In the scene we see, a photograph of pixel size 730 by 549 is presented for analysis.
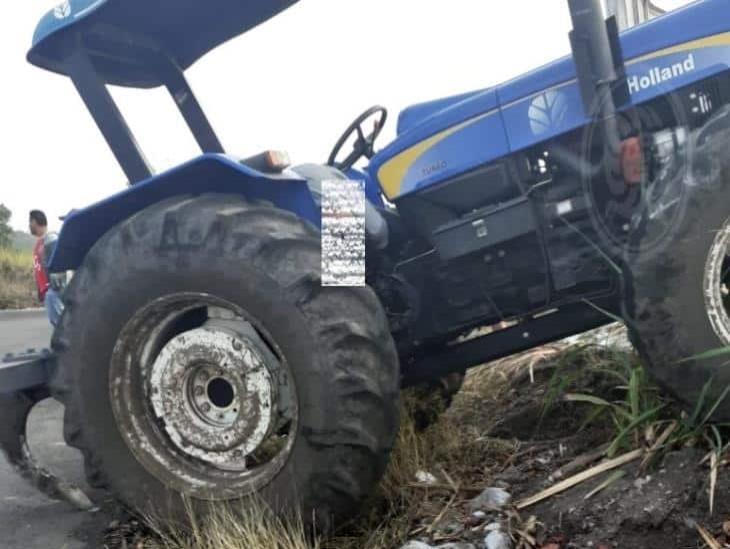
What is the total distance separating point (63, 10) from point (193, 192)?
83cm

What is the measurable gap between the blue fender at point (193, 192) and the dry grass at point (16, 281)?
14.3m

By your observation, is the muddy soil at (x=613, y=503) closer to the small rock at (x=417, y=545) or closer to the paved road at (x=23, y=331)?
the small rock at (x=417, y=545)

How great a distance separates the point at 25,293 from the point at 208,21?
14.7 meters

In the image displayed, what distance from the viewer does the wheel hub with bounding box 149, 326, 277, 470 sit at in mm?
2811

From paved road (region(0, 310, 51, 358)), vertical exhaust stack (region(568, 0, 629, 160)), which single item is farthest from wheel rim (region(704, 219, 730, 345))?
paved road (region(0, 310, 51, 358))

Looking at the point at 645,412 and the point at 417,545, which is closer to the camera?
the point at 417,545

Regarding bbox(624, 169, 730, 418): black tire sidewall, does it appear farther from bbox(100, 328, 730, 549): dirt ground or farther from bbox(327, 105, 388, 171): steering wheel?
bbox(327, 105, 388, 171): steering wheel

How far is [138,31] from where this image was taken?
11.5 ft

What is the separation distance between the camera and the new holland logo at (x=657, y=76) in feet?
9.60

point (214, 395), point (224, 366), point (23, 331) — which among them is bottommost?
point (23, 331)

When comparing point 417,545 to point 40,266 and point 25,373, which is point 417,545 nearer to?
point 25,373

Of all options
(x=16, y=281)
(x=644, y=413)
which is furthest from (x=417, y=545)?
(x=16, y=281)

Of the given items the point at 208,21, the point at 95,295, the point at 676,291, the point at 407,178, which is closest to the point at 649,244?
the point at 676,291

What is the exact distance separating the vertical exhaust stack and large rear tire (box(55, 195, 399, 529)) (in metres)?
1.03
